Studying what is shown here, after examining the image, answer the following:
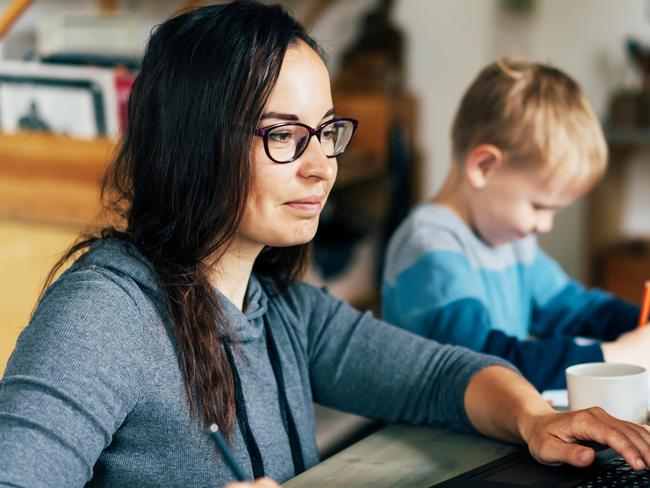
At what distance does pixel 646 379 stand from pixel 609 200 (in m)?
2.69

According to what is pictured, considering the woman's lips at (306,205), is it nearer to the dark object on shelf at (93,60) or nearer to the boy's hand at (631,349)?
the boy's hand at (631,349)

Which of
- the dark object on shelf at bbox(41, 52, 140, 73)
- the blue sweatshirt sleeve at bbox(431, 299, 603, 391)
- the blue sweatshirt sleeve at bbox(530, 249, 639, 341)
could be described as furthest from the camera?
the dark object on shelf at bbox(41, 52, 140, 73)

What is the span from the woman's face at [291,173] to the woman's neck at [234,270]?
33 millimetres

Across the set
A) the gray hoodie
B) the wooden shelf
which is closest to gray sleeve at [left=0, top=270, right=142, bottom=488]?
the gray hoodie

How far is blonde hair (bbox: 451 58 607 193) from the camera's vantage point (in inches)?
58.5

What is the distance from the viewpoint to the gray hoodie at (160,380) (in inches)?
32.7

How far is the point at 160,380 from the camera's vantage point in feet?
3.11

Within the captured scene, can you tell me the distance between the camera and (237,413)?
1037 mm

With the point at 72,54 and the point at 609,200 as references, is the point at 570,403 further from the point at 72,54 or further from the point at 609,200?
the point at 609,200

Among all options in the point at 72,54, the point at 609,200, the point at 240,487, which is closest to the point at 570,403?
the point at 240,487

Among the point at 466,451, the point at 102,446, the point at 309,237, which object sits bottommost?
the point at 466,451

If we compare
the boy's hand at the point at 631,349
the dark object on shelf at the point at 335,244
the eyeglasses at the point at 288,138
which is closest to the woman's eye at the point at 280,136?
the eyeglasses at the point at 288,138

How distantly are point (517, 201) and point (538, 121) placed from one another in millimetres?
122

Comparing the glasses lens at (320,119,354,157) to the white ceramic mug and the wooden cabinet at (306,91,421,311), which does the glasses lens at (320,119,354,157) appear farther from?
the wooden cabinet at (306,91,421,311)
